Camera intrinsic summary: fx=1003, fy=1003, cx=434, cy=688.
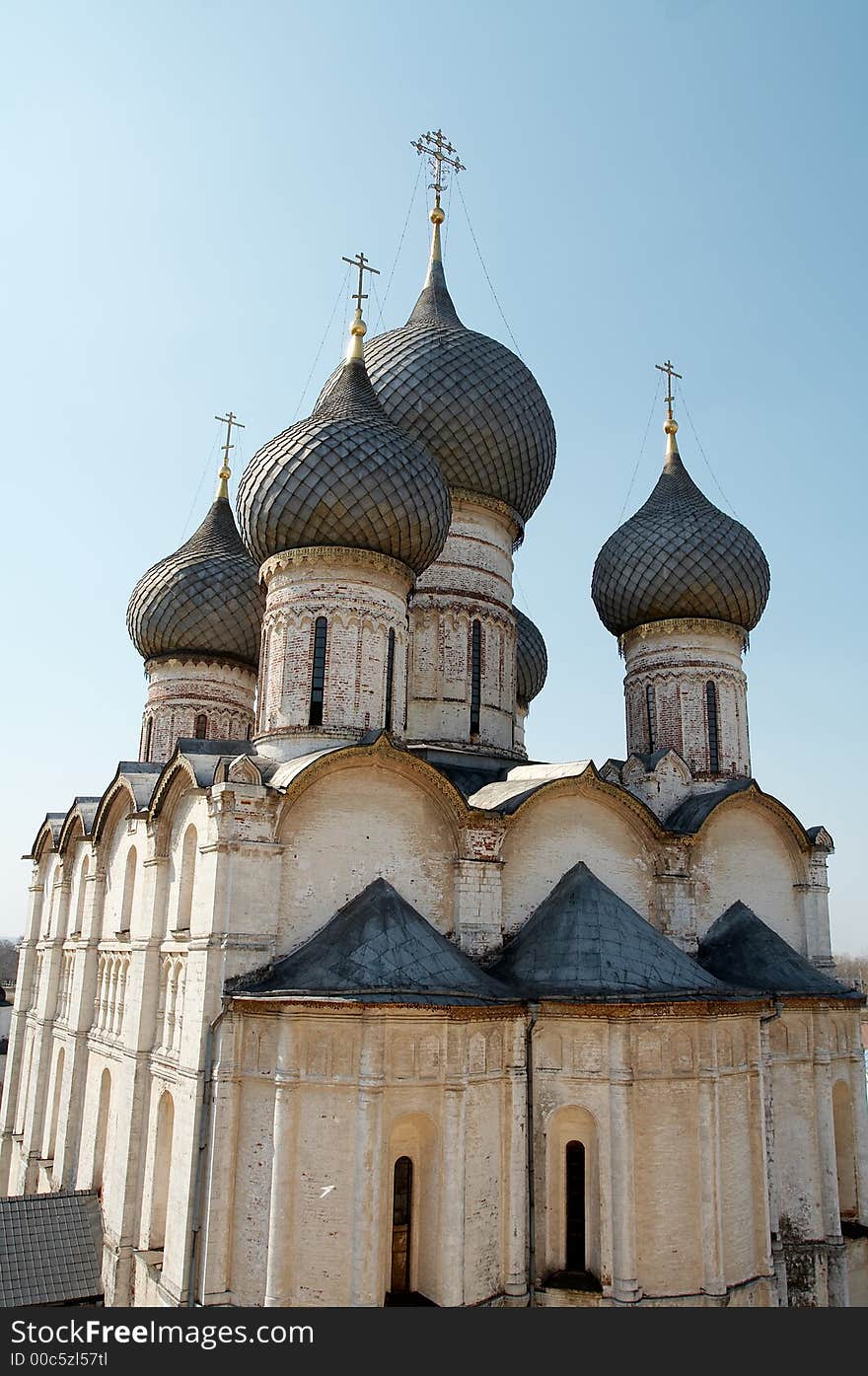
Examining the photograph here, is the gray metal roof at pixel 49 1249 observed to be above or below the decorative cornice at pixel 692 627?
below

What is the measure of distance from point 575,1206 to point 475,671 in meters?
7.29

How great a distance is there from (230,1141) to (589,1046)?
3.43m

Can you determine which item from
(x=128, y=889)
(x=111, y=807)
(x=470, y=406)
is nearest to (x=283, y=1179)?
(x=128, y=889)

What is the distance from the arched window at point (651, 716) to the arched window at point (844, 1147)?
5.41 m

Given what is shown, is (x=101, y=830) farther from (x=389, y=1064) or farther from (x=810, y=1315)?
(x=810, y=1315)

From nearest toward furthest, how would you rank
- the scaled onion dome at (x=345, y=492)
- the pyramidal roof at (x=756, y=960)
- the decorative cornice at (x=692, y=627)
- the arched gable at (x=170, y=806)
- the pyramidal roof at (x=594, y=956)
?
the pyramidal roof at (x=594, y=956) → the arched gable at (x=170, y=806) → the pyramidal roof at (x=756, y=960) → the scaled onion dome at (x=345, y=492) → the decorative cornice at (x=692, y=627)

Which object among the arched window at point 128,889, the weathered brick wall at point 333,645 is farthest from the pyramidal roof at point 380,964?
the arched window at point 128,889

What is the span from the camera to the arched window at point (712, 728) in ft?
50.1

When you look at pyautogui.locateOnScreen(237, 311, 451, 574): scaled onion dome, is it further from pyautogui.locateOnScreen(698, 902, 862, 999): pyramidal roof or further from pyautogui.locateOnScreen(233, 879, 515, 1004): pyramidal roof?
pyautogui.locateOnScreen(698, 902, 862, 999): pyramidal roof

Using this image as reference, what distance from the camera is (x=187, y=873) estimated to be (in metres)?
11.0

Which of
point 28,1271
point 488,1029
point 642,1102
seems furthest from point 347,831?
point 28,1271

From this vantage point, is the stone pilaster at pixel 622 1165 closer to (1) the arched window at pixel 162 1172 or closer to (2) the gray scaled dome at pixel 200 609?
(1) the arched window at pixel 162 1172

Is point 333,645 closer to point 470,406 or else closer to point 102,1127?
point 470,406

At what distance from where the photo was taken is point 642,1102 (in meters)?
9.36
